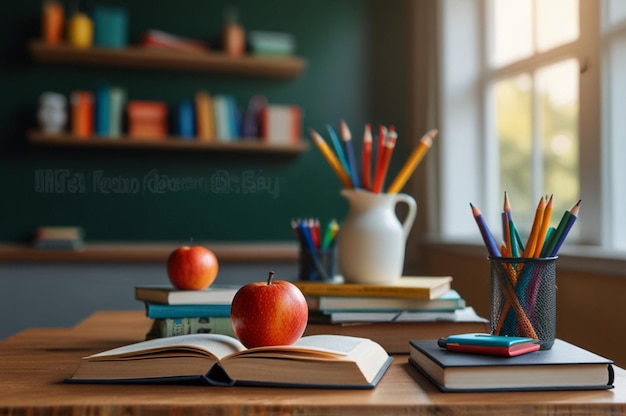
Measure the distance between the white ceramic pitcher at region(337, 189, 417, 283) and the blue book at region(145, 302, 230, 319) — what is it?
25 centimetres

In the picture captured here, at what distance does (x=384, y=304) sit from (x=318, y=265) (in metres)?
0.25

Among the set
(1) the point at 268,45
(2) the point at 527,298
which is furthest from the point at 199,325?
(1) the point at 268,45

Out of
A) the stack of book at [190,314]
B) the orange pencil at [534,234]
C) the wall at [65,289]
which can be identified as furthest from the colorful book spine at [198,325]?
the wall at [65,289]

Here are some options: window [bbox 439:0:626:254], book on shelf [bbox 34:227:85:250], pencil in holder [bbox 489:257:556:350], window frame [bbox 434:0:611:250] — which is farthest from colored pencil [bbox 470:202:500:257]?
book on shelf [bbox 34:227:85:250]

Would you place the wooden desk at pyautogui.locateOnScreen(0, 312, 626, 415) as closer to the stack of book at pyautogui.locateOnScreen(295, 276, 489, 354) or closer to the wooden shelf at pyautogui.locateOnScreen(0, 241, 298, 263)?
the stack of book at pyautogui.locateOnScreen(295, 276, 489, 354)

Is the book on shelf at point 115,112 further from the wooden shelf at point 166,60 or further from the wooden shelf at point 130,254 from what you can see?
the wooden shelf at point 130,254

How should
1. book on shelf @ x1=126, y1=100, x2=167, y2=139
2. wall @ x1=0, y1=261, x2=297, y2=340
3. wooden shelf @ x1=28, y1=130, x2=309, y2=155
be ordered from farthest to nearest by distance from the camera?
book on shelf @ x1=126, y1=100, x2=167, y2=139
wooden shelf @ x1=28, y1=130, x2=309, y2=155
wall @ x1=0, y1=261, x2=297, y2=340

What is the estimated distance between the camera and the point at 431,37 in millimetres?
3553

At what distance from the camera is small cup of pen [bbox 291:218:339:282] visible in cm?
144

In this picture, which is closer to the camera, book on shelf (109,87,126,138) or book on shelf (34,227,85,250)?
book on shelf (34,227,85,250)

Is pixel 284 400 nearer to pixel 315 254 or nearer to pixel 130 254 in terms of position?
pixel 315 254

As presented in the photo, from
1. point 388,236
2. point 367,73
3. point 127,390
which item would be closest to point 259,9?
point 367,73

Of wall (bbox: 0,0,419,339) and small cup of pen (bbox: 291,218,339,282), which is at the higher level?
wall (bbox: 0,0,419,339)

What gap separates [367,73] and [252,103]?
68 cm
